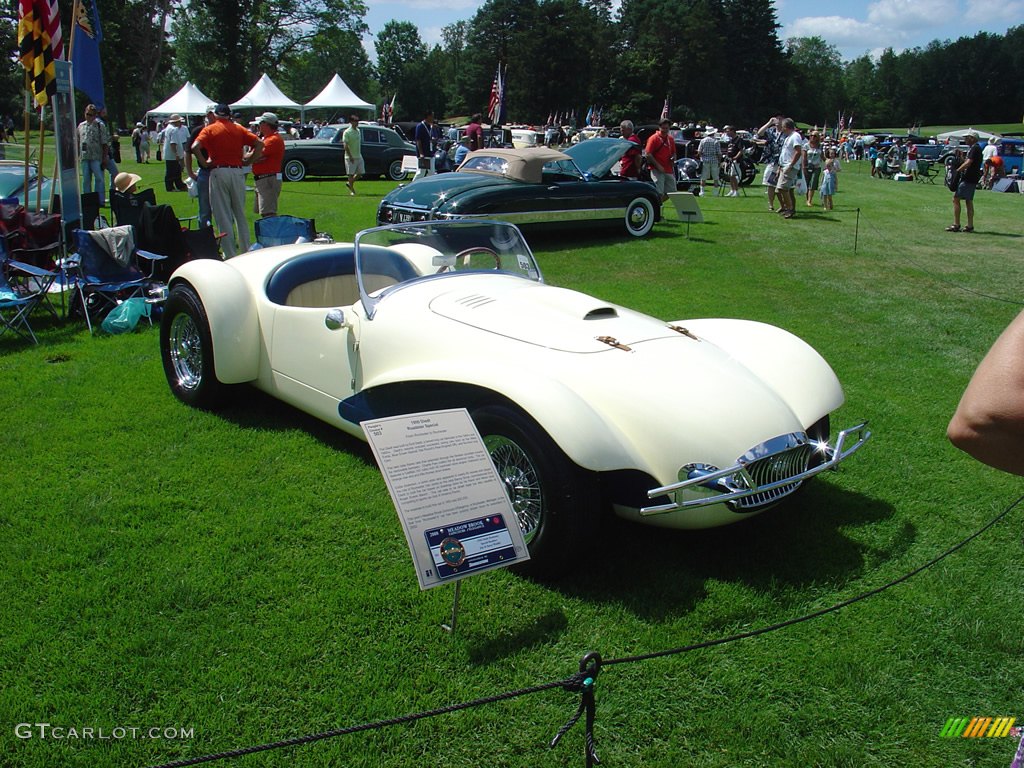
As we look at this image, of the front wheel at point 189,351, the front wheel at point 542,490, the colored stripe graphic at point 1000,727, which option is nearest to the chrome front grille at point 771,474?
the front wheel at point 542,490

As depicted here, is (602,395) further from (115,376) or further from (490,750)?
(115,376)

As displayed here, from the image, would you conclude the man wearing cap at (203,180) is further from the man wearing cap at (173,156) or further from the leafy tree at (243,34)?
the leafy tree at (243,34)

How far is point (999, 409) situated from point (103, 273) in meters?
8.72

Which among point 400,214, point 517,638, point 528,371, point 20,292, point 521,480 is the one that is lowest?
point 517,638

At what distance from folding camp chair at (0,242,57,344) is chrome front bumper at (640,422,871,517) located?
6386 millimetres

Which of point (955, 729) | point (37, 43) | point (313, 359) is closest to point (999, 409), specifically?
point (955, 729)

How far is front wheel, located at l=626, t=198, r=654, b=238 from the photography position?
1338cm

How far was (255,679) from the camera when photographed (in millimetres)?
2865

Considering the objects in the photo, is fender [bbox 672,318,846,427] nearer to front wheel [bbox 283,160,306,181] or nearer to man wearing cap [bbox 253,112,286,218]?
man wearing cap [bbox 253,112,286,218]

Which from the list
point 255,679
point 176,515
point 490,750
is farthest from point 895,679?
point 176,515

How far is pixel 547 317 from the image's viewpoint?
13.3ft

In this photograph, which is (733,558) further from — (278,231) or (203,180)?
(203,180)

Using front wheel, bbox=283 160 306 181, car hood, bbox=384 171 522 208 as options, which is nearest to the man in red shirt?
→ car hood, bbox=384 171 522 208

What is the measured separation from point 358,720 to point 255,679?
0.46 m
